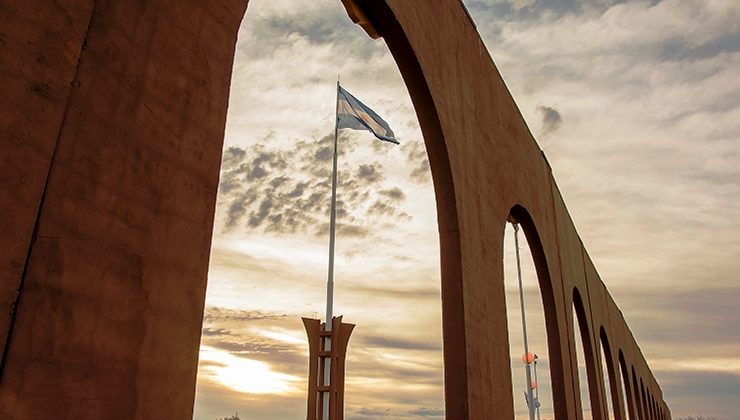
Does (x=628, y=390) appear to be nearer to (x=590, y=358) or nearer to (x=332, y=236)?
(x=590, y=358)

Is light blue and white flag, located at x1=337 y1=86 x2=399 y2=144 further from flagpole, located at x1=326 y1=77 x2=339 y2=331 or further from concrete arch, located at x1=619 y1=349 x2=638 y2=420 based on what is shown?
concrete arch, located at x1=619 y1=349 x2=638 y2=420

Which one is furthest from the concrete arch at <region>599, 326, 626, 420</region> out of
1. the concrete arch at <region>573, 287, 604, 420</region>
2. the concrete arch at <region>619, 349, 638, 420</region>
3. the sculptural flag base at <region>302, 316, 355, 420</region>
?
the sculptural flag base at <region>302, 316, 355, 420</region>

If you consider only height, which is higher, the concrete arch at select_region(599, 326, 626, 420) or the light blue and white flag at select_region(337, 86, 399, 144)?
the light blue and white flag at select_region(337, 86, 399, 144)

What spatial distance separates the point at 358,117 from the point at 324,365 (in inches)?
183

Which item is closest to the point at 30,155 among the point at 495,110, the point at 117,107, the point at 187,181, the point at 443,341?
the point at 117,107

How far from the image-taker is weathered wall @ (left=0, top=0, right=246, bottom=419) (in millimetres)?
1933

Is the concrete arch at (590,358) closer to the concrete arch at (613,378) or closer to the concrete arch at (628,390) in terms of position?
the concrete arch at (613,378)

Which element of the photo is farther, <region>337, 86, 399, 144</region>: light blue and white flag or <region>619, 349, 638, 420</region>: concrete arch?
<region>619, 349, 638, 420</region>: concrete arch

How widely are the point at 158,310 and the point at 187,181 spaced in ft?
2.05

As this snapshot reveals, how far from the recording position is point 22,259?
191 centimetres

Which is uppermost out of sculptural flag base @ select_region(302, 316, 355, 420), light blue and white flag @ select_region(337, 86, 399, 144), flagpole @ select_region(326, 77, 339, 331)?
light blue and white flag @ select_region(337, 86, 399, 144)

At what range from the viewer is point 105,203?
2234 millimetres

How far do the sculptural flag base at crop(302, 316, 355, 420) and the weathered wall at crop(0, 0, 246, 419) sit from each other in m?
4.50

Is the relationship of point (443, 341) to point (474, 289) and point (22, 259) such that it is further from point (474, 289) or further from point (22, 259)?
point (22, 259)
